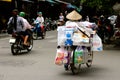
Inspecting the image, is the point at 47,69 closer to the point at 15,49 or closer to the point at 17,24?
the point at 15,49

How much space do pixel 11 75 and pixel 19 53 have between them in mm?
5635

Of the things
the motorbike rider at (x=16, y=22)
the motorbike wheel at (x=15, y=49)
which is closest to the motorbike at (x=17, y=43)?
the motorbike wheel at (x=15, y=49)

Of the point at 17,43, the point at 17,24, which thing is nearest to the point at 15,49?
the point at 17,43

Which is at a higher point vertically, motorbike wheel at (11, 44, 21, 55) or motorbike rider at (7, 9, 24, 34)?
motorbike rider at (7, 9, 24, 34)

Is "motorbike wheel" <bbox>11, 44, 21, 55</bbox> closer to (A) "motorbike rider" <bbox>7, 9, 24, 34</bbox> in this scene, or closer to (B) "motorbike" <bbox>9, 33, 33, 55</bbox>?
(B) "motorbike" <bbox>9, 33, 33, 55</bbox>

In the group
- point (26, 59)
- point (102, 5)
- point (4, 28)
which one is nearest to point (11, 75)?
point (26, 59)

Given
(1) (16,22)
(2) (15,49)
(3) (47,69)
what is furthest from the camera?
(1) (16,22)

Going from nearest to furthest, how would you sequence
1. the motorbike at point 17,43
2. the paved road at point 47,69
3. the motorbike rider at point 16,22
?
the paved road at point 47,69 < the motorbike at point 17,43 < the motorbike rider at point 16,22

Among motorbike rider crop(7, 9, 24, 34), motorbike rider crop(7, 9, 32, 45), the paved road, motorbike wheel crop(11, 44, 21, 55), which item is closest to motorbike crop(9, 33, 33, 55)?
motorbike wheel crop(11, 44, 21, 55)

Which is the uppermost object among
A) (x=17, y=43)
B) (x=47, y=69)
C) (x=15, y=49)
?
(x=17, y=43)

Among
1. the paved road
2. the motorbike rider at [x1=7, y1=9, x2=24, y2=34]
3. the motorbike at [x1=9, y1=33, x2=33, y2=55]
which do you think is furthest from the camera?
the motorbike rider at [x1=7, y1=9, x2=24, y2=34]

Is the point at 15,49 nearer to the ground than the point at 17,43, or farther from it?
nearer to the ground

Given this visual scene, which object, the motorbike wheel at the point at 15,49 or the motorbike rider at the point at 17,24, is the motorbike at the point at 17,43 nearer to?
the motorbike wheel at the point at 15,49

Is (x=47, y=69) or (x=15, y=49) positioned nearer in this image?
(x=47, y=69)
